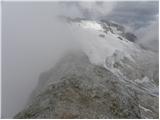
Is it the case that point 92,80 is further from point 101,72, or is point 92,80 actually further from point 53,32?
point 53,32

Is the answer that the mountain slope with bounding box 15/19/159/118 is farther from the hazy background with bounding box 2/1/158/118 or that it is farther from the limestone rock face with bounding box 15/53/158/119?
the hazy background with bounding box 2/1/158/118

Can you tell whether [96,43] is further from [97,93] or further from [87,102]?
[87,102]

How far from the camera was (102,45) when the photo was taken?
37406mm

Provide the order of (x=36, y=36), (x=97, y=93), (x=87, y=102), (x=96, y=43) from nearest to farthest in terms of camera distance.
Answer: (x=87, y=102) → (x=97, y=93) → (x=96, y=43) → (x=36, y=36)

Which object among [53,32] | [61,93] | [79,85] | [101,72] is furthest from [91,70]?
[53,32]

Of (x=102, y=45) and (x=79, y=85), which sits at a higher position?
(x=102, y=45)

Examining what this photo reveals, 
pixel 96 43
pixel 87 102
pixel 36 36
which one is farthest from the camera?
pixel 36 36

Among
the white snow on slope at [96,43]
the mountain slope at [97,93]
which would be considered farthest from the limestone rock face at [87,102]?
the white snow on slope at [96,43]

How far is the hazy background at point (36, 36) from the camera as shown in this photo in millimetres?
38963

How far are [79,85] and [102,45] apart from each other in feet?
63.5

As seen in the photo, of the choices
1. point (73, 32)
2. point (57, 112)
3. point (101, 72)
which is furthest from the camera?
point (73, 32)

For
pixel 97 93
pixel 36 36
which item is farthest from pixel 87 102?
pixel 36 36

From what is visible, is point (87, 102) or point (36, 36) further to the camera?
point (36, 36)

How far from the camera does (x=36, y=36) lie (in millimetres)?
55375
